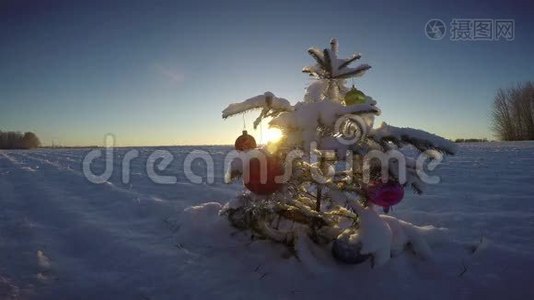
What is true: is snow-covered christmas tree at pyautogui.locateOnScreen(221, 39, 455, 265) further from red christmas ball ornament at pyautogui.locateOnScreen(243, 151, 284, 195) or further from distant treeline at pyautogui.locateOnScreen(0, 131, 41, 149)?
distant treeline at pyautogui.locateOnScreen(0, 131, 41, 149)

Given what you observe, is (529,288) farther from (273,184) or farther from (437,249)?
(273,184)

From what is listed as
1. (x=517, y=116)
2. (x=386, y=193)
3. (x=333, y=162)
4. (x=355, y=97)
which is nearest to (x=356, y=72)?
(x=355, y=97)

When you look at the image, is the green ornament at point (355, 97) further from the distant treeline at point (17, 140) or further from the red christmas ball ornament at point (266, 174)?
the distant treeline at point (17, 140)

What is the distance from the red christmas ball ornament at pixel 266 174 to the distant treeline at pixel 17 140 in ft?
262

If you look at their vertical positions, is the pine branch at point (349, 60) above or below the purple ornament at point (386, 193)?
above

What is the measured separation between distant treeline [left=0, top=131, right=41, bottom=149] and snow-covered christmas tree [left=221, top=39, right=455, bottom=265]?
7976cm

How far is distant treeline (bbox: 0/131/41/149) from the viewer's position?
67812 mm

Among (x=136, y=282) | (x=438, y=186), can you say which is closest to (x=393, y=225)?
(x=136, y=282)

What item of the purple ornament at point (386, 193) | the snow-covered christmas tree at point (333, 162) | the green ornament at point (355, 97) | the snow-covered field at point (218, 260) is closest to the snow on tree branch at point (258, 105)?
the snow-covered christmas tree at point (333, 162)

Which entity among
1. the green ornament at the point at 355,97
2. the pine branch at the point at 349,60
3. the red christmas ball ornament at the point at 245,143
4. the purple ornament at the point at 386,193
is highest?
the pine branch at the point at 349,60

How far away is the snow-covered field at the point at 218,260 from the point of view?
1.94 meters

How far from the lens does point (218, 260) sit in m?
2.33

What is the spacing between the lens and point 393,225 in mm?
2393

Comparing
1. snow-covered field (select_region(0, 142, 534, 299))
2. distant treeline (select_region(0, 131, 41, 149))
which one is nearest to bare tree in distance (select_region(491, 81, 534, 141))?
snow-covered field (select_region(0, 142, 534, 299))
